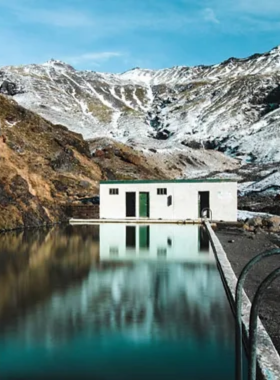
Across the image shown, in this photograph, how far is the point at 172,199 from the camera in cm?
3519

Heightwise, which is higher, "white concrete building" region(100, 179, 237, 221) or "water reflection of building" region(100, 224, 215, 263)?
"white concrete building" region(100, 179, 237, 221)

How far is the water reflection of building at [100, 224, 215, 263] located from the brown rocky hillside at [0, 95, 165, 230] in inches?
214

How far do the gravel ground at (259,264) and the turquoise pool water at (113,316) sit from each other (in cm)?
74

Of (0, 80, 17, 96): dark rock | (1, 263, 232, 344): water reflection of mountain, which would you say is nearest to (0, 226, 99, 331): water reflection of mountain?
(1, 263, 232, 344): water reflection of mountain

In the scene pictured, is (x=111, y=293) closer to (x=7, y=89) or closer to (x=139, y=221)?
(x=139, y=221)

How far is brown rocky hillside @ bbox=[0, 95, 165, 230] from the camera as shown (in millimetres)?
32938

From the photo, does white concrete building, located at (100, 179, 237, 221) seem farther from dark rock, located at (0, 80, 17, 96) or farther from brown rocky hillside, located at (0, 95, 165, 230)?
dark rock, located at (0, 80, 17, 96)

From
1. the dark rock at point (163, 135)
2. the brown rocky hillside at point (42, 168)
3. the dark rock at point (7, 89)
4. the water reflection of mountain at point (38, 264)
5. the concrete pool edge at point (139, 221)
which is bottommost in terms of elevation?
the water reflection of mountain at point (38, 264)

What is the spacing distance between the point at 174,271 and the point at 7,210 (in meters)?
17.3

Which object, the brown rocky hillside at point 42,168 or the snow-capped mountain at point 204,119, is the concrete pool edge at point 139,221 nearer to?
the brown rocky hillside at point 42,168

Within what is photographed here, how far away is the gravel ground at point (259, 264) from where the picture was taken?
9.96m

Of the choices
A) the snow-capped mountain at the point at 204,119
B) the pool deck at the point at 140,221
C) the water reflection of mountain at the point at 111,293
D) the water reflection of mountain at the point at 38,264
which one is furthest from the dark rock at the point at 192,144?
the water reflection of mountain at the point at 111,293

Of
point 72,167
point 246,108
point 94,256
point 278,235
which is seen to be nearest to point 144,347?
point 94,256

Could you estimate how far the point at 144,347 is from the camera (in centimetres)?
868
